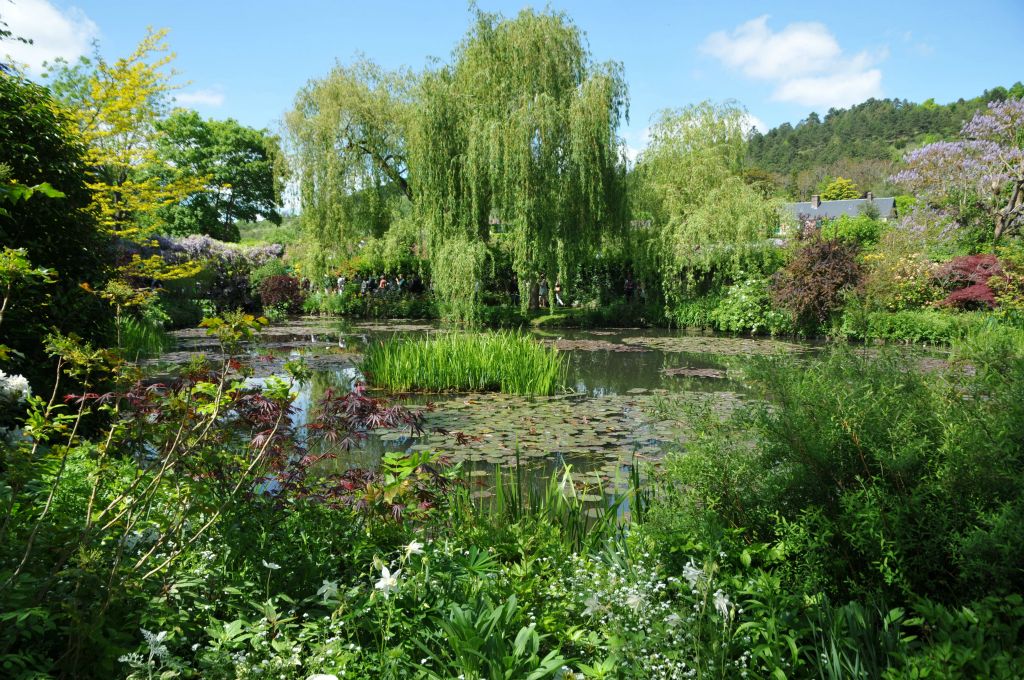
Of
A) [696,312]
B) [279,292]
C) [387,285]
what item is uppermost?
[387,285]

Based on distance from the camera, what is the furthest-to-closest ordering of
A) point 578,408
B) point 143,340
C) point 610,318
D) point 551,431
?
point 610,318 → point 143,340 → point 578,408 → point 551,431

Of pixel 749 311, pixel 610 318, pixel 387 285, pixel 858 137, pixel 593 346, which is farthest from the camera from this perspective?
pixel 858 137

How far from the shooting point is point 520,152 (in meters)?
15.3

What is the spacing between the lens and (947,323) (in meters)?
13.0

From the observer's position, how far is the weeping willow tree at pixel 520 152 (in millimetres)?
15398

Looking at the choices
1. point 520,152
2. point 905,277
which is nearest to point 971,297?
point 905,277

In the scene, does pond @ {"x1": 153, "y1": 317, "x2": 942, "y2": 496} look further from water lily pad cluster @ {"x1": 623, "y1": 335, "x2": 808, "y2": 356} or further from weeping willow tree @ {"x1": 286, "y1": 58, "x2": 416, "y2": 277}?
weeping willow tree @ {"x1": 286, "y1": 58, "x2": 416, "y2": 277}

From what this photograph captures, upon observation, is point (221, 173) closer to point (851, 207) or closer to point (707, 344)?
point (707, 344)

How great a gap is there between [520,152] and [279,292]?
40.4 feet

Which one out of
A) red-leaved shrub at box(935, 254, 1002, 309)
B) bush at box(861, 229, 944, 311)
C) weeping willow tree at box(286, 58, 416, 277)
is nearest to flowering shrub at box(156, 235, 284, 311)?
weeping willow tree at box(286, 58, 416, 277)

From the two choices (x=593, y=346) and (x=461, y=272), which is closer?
(x=593, y=346)

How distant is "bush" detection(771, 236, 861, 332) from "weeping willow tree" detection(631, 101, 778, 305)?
1.81m

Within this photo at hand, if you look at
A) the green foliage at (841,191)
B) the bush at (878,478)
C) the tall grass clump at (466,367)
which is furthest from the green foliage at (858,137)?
the bush at (878,478)

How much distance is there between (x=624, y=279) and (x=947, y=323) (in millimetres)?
9514
